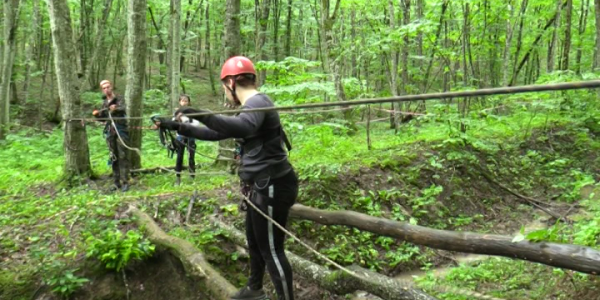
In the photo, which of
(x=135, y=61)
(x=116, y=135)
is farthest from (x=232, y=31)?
(x=116, y=135)

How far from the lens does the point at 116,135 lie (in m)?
8.56

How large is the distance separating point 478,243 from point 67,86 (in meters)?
8.03

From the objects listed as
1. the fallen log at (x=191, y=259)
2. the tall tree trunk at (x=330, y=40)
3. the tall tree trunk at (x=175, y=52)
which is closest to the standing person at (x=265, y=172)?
the fallen log at (x=191, y=259)

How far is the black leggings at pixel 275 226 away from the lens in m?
3.58

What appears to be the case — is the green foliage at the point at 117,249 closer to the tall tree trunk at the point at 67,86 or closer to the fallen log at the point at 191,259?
the fallen log at the point at 191,259

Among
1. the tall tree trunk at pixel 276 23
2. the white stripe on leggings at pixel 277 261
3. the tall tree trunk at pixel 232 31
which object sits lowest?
the white stripe on leggings at pixel 277 261

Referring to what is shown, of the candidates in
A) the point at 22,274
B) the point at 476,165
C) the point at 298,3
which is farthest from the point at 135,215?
Answer: the point at 298,3

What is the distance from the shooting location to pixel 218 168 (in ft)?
30.4

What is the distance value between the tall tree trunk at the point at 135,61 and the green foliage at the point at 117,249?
5032 mm

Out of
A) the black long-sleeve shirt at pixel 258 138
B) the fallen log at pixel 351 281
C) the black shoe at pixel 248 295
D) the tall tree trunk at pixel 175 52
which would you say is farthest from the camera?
the tall tree trunk at pixel 175 52

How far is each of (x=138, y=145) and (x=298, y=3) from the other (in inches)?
646

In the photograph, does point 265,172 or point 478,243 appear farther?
point 478,243

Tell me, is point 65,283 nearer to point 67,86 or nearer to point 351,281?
Result: point 351,281

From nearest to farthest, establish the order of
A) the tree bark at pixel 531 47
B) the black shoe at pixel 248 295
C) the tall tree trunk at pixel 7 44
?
the black shoe at pixel 248 295 → the tall tree trunk at pixel 7 44 → the tree bark at pixel 531 47
